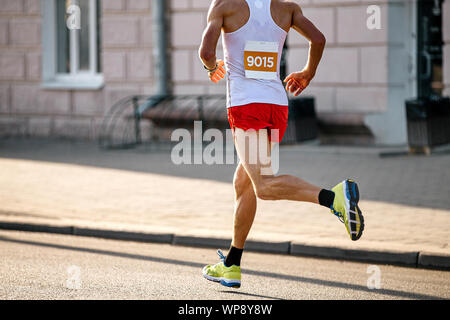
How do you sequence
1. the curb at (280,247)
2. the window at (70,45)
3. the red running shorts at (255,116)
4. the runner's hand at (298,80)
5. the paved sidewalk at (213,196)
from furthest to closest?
1. the window at (70,45)
2. the paved sidewalk at (213,196)
3. the curb at (280,247)
4. the runner's hand at (298,80)
5. the red running shorts at (255,116)

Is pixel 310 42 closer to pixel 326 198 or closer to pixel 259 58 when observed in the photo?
pixel 259 58

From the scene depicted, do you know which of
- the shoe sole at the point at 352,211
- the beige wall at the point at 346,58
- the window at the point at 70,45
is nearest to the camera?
the shoe sole at the point at 352,211

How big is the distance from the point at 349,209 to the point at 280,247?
6.28 ft

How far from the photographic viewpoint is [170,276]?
5691 millimetres

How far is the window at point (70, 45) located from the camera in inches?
642

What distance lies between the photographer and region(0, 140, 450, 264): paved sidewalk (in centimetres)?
711

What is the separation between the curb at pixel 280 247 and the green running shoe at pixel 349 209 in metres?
1.47

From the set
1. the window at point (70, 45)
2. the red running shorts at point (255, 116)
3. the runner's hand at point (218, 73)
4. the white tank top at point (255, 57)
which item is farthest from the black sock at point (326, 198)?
the window at point (70, 45)

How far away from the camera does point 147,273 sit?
19.0 feet

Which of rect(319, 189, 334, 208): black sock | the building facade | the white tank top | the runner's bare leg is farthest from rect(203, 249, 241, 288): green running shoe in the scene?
the building facade

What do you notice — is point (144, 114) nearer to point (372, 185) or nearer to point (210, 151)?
point (210, 151)

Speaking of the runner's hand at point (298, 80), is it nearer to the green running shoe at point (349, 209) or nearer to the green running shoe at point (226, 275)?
the green running shoe at point (349, 209)

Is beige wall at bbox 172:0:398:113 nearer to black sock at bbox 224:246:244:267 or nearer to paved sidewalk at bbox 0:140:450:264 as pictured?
paved sidewalk at bbox 0:140:450:264

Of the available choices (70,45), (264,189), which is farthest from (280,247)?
(70,45)
